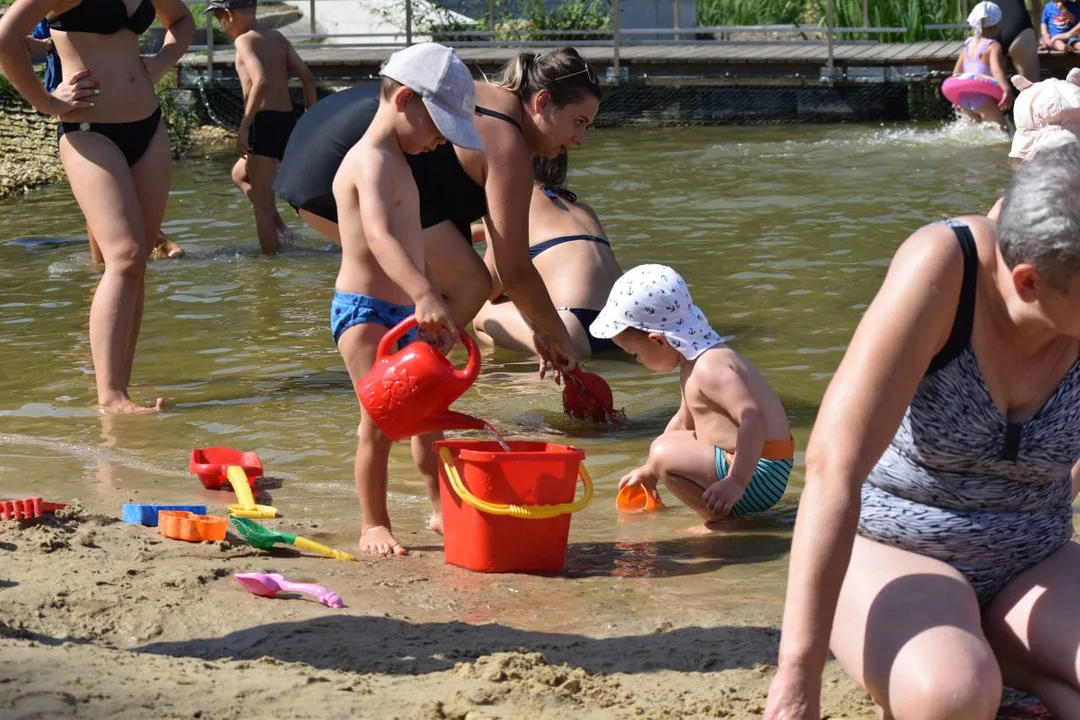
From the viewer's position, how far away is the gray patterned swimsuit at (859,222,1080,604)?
8.59 feet

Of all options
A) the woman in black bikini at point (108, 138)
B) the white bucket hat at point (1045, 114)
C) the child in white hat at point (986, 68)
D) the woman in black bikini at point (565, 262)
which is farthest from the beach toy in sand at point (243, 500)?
the child in white hat at point (986, 68)

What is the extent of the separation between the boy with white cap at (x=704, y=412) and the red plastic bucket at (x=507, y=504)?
557 mm

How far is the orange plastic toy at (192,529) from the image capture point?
3973 mm

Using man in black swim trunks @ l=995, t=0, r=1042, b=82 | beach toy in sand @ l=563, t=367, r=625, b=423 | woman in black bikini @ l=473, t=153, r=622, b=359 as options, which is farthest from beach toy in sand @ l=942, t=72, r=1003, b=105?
beach toy in sand @ l=563, t=367, r=625, b=423

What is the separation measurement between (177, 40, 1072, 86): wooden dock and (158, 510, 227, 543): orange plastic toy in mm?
12993

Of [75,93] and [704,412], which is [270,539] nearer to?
[704,412]

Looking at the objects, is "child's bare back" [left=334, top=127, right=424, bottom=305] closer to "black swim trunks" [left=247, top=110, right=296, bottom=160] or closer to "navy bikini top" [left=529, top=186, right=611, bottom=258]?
"navy bikini top" [left=529, top=186, right=611, bottom=258]

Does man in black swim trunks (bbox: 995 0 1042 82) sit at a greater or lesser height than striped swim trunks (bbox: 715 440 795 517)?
greater

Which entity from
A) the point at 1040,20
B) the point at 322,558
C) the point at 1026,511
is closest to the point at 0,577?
the point at 322,558

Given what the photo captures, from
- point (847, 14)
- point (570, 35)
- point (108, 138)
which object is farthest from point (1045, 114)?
point (847, 14)

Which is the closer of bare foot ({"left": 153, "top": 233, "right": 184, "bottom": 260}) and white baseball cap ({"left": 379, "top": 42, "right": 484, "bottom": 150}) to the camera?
white baseball cap ({"left": 379, "top": 42, "right": 484, "bottom": 150})

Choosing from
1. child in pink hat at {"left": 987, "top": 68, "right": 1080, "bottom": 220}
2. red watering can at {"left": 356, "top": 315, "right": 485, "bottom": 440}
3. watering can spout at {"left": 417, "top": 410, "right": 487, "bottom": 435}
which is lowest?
watering can spout at {"left": 417, "top": 410, "right": 487, "bottom": 435}

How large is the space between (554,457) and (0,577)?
1.40m

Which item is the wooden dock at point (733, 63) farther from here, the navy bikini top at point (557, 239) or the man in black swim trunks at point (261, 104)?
the navy bikini top at point (557, 239)
